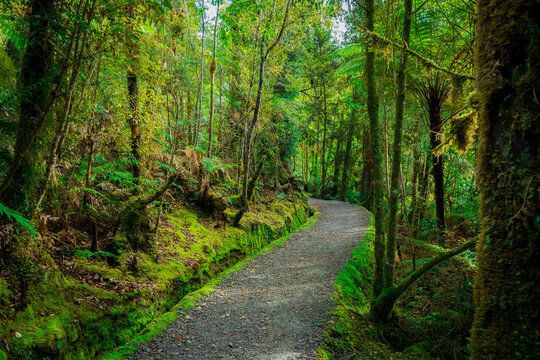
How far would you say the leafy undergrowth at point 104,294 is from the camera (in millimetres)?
2748

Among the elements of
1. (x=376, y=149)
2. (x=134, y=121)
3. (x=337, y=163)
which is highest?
(x=337, y=163)

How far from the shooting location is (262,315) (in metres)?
4.62

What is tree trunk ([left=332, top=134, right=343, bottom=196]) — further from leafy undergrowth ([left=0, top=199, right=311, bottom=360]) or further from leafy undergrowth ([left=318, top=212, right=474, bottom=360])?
leafy undergrowth ([left=0, top=199, right=311, bottom=360])

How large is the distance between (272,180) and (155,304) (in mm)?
10671

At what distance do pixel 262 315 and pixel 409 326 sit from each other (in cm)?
275

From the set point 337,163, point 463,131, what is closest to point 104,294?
point 463,131

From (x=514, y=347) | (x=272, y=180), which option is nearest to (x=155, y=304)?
(x=514, y=347)

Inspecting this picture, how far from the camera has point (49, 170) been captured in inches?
126

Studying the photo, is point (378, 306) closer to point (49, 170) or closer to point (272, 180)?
point (49, 170)

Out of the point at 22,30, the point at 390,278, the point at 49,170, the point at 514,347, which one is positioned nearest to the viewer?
the point at 514,347

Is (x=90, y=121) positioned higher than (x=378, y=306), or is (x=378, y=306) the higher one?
(x=90, y=121)

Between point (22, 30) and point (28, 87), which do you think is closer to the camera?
point (28, 87)

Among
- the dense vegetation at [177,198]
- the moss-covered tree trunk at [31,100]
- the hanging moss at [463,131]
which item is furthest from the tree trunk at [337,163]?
the moss-covered tree trunk at [31,100]

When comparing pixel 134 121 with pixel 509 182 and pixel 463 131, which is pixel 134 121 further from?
pixel 509 182
